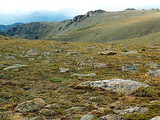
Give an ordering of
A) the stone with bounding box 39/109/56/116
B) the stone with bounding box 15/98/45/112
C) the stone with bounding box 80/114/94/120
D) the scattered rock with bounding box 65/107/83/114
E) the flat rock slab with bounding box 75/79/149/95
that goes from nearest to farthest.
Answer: the stone with bounding box 80/114/94/120 < the stone with bounding box 39/109/56/116 < the scattered rock with bounding box 65/107/83/114 < the stone with bounding box 15/98/45/112 < the flat rock slab with bounding box 75/79/149/95

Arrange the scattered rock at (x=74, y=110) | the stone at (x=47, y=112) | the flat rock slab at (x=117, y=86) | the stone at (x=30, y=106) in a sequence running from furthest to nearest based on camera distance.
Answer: the flat rock slab at (x=117, y=86) → the stone at (x=30, y=106) → the scattered rock at (x=74, y=110) → the stone at (x=47, y=112)

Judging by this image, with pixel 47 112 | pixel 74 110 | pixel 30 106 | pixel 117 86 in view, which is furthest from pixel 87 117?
pixel 117 86

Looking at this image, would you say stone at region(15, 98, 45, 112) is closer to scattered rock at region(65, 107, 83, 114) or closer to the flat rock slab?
scattered rock at region(65, 107, 83, 114)

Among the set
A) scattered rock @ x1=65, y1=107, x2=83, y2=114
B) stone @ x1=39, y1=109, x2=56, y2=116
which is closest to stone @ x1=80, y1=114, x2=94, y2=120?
scattered rock @ x1=65, y1=107, x2=83, y2=114

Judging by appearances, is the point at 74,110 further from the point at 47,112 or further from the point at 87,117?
the point at 47,112

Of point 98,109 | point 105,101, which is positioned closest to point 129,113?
point 98,109

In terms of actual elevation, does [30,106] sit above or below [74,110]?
above

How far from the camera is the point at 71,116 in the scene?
7.90 meters

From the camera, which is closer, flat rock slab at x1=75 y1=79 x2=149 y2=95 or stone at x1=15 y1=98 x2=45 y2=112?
stone at x1=15 y1=98 x2=45 y2=112

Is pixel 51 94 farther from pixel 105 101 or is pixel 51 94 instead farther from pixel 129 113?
pixel 129 113

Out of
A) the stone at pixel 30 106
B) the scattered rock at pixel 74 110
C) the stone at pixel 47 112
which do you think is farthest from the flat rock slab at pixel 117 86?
the stone at pixel 47 112

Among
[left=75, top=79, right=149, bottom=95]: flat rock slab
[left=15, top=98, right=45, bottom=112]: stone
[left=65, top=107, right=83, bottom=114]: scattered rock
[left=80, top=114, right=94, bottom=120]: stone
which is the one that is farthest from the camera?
[left=75, top=79, right=149, bottom=95]: flat rock slab

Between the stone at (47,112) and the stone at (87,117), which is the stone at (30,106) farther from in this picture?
the stone at (87,117)

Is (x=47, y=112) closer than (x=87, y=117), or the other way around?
(x=87, y=117)
